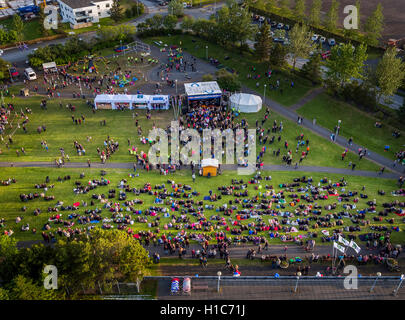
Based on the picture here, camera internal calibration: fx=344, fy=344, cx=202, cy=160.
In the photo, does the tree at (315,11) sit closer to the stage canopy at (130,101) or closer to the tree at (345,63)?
the tree at (345,63)

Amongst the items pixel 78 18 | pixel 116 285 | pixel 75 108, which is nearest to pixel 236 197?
pixel 116 285

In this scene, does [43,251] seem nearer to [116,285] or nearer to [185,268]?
[116,285]

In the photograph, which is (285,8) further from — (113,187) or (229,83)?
(113,187)

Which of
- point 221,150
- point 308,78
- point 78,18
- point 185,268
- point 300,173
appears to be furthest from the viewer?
point 78,18

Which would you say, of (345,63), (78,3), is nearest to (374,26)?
(345,63)

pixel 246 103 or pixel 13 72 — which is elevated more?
pixel 13 72
